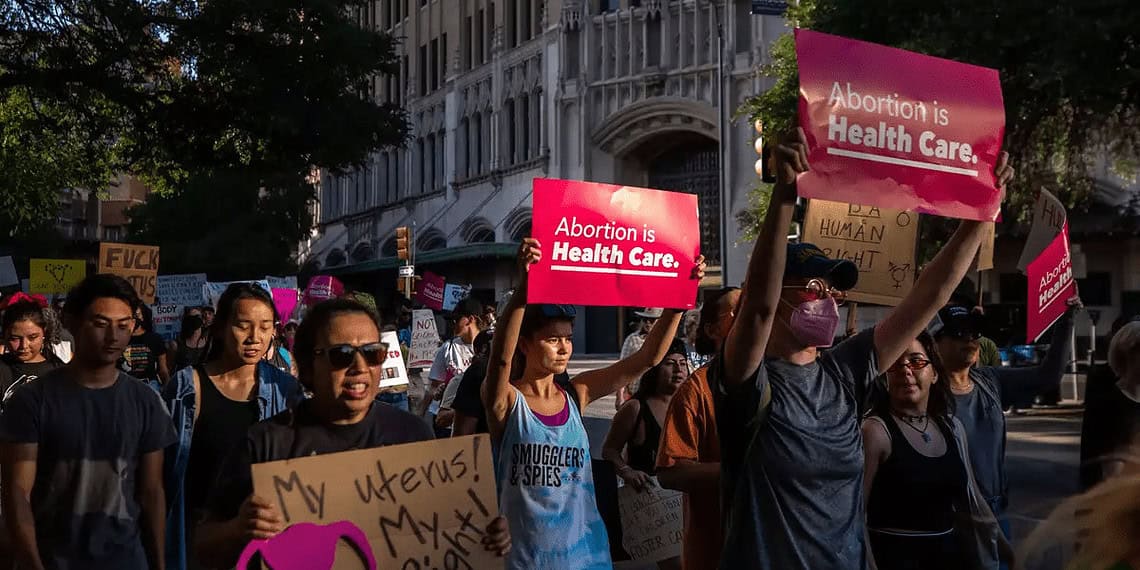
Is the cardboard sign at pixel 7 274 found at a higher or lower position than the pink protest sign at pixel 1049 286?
higher

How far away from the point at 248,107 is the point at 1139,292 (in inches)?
866

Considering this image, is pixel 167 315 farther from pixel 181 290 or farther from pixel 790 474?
pixel 790 474

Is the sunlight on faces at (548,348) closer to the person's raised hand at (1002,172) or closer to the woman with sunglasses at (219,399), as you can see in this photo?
the woman with sunglasses at (219,399)

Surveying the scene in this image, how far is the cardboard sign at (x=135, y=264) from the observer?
1297 centimetres

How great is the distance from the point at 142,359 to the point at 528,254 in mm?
7102

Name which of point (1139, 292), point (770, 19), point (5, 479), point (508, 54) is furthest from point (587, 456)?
point (508, 54)

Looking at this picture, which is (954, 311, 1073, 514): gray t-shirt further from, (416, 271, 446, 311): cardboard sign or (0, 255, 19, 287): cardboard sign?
(0, 255, 19, 287): cardboard sign

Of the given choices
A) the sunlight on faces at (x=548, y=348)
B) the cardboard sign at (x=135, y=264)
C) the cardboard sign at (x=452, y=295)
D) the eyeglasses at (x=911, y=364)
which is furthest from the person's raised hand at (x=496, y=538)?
the cardboard sign at (x=452, y=295)

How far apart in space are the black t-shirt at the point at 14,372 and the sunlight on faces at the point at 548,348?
9.71 feet

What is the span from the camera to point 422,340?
46.4ft

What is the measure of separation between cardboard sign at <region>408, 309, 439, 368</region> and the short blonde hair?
9.45 meters

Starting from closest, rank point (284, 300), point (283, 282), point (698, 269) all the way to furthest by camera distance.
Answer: point (698, 269) → point (284, 300) → point (283, 282)

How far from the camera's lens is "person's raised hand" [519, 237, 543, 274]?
15.4 feet

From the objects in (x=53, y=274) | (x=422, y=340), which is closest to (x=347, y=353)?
(x=422, y=340)
